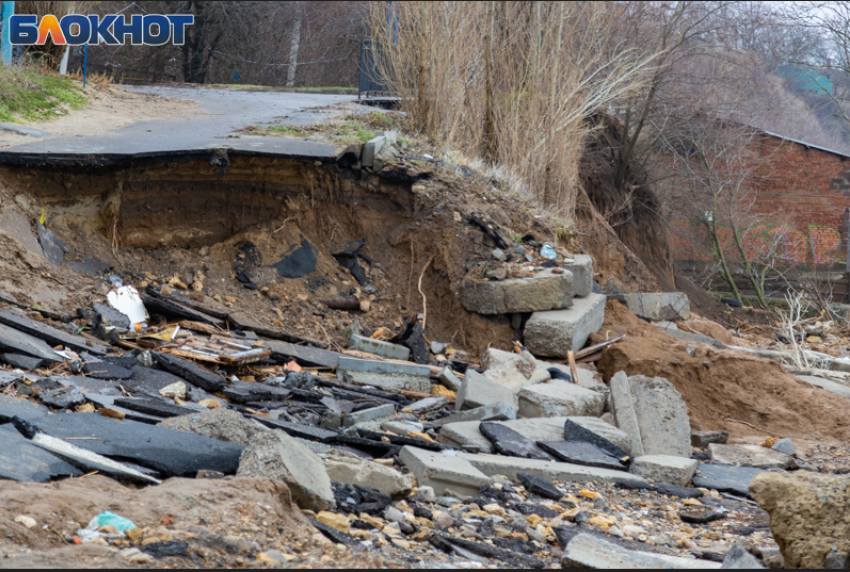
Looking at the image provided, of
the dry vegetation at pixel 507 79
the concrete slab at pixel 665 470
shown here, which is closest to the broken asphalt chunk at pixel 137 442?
the concrete slab at pixel 665 470

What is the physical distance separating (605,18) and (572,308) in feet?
27.3

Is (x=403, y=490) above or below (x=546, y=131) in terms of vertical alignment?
below

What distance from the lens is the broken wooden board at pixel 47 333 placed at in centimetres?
505

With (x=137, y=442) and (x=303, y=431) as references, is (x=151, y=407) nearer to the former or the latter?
(x=137, y=442)

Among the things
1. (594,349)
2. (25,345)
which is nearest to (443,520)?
(25,345)

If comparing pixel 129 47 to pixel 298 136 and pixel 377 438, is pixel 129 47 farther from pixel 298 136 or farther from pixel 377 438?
pixel 377 438

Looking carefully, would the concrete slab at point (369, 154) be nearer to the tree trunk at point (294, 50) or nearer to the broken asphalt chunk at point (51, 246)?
the broken asphalt chunk at point (51, 246)

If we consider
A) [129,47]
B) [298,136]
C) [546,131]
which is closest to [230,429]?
[298,136]

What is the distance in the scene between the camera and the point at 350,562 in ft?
8.12

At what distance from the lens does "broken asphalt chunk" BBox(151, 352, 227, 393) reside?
16.5ft

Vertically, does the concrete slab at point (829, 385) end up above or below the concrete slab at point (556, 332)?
below

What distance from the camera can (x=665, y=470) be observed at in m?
4.41

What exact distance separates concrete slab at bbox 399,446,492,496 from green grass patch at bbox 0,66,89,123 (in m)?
6.93

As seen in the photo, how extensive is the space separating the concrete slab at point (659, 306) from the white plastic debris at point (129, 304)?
725 centimetres
